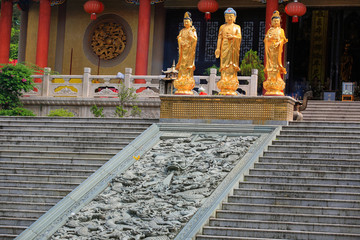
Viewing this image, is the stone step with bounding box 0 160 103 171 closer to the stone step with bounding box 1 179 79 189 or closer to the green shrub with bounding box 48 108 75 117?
the stone step with bounding box 1 179 79 189

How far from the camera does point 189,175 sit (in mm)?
9820

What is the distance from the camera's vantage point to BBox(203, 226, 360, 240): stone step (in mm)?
8047

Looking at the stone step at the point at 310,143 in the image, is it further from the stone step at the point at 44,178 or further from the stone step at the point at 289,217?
the stone step at the point at 44,178

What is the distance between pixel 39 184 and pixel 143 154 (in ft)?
5.42

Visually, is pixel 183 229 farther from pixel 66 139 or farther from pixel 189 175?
pixel 66 139

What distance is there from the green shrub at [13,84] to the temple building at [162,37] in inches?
120

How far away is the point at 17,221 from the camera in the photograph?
9.37 m

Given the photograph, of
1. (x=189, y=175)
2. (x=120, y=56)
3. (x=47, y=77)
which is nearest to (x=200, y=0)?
(x=120, y=56)

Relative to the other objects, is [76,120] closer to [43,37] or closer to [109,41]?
[43,37]

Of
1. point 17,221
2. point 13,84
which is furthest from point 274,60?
point 13,84

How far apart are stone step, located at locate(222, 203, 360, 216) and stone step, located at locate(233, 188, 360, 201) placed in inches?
15.0

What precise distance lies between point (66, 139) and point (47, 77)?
5.35 m

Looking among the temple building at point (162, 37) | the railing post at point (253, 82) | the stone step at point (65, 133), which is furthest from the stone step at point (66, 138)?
the temple building at point (162, 37)

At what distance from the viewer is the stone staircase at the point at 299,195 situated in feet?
27.1
